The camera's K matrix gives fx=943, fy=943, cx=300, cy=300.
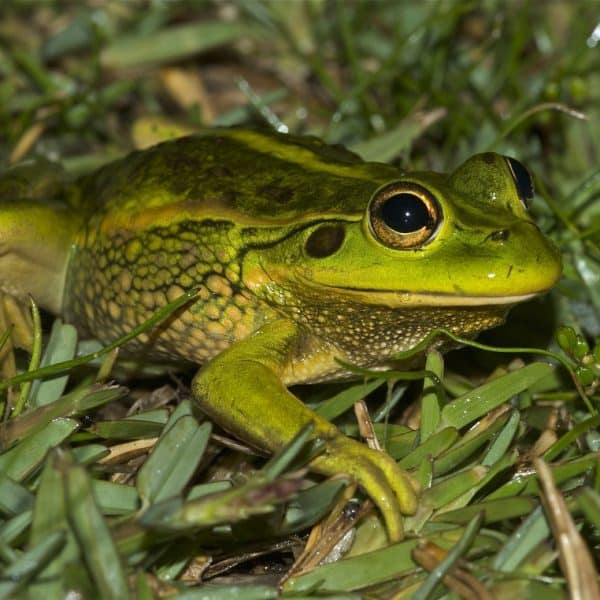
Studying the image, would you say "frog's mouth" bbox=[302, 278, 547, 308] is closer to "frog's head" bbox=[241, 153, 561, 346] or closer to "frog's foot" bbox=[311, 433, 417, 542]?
"frog's head" bbox=[241, 153, 561, 346]

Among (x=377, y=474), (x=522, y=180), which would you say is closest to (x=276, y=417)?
(x=377, y=474)

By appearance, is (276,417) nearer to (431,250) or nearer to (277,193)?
(431,250)

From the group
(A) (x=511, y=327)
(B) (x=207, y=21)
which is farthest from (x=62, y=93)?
(A) (x=511, y=327)

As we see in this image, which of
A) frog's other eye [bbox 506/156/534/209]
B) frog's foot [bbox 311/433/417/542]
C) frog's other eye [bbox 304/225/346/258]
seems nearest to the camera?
frog's foot [bbox 311/433/417/542]

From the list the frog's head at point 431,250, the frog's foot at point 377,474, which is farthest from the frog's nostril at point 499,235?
the frog's foot at point 377,474

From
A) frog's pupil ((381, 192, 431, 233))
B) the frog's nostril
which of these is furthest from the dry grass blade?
frog's pupil ((381, 192, 431, 233))

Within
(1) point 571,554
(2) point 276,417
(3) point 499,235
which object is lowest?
(1) point 571,554

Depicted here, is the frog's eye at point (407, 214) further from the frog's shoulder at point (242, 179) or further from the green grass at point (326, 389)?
the green grass at point (326, 389)
